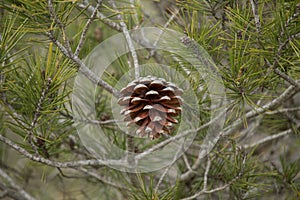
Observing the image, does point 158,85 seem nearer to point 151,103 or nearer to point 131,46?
point 151,103

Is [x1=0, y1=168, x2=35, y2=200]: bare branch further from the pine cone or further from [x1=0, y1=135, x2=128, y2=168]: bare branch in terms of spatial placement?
the pine cone

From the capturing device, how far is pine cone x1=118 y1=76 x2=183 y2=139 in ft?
2.10

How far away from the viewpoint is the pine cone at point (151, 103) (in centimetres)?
64

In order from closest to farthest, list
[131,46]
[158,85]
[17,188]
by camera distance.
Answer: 1. [158,85]
2. [131,46]
3. [17,188]

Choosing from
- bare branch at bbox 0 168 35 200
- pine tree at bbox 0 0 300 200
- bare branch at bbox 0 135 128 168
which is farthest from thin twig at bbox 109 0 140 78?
bare branch at bbox 0 168 35 200

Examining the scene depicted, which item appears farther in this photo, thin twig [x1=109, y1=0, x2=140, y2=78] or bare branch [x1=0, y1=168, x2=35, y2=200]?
bare branch [x1=0, y1=168, x2=35, y2=200]

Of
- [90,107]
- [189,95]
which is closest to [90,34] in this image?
[90,107]

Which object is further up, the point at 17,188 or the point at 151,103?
the point at 151,103

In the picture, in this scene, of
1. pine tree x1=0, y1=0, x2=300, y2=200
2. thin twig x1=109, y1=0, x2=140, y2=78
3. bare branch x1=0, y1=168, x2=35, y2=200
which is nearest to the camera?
pine tree x1=0, y1=0, x2=300, y2=200

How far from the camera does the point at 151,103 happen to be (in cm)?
65

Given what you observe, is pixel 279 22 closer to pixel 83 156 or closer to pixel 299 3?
pixel 299 3

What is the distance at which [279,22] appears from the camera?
24.2 inches

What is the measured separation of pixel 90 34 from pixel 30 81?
26.3 inches

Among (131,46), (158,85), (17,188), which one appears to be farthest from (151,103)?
(17,188)
